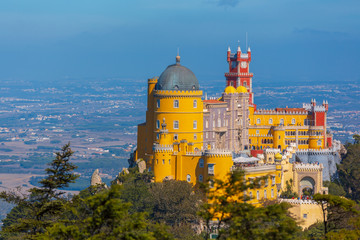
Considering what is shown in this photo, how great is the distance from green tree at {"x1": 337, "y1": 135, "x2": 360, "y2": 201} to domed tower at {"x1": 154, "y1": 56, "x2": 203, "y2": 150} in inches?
850

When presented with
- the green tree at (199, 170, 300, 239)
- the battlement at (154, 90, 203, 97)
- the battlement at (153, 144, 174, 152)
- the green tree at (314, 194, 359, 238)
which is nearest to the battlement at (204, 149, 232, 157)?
the battlement at (153, 144, 174, 152)

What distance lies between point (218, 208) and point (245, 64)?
3469 inches

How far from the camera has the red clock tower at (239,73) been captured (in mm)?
138750

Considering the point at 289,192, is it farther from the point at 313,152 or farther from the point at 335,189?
the point at 313,152

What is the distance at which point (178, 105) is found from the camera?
349 feet

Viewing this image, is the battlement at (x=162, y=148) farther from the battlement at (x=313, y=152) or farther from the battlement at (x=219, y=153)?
the battlement at (x=313, y=152)

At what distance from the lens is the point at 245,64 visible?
140750 mm

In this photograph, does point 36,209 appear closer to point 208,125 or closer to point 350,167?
point 208,125

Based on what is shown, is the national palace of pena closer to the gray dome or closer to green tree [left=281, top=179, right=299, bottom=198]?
the gray dome

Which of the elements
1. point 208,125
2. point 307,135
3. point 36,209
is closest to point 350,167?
point 307,135

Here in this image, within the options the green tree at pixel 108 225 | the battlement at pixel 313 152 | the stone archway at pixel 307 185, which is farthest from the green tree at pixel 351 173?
the green tree at pixel 108 225

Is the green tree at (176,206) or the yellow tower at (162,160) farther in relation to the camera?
the yellow tower at (162,160)

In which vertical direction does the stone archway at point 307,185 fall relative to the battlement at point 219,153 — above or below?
below

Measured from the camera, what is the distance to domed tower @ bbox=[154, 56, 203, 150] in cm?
10625
